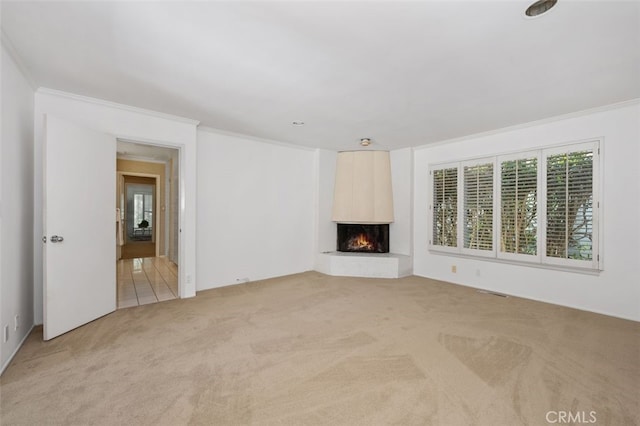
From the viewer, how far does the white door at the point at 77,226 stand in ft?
8.47

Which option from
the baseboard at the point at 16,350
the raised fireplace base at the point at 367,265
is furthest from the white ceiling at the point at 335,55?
the raised fireplace base at the point at 367,265

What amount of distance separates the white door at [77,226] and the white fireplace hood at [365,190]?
145 inches

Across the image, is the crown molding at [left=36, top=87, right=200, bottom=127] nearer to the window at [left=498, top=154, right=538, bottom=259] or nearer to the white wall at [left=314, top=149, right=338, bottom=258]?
the white wall at [left=314, top=149, right=338, bottom=258]

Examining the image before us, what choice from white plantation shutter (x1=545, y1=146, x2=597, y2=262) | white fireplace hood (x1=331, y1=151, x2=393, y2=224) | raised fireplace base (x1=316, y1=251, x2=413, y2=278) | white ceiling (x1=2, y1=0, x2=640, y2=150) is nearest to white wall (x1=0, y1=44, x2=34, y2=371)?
white ceiling (x1=2, y1=0, x2=640, y2=150)

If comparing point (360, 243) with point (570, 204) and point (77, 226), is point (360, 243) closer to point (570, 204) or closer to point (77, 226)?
point (570, 204)

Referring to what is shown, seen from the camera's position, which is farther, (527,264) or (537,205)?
(527,264)

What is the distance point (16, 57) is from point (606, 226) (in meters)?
6.02

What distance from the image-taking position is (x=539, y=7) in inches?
64.9

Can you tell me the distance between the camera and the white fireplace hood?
17.8ft

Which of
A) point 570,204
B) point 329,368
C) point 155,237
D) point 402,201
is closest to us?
point 329,368

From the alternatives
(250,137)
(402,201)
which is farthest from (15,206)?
(402,201)

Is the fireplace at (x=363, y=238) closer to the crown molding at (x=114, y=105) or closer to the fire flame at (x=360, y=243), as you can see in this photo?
the fire flame at (x=360, y=243)

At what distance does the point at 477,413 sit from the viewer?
1679 millimetres

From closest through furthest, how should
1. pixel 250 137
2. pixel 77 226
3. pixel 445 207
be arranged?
pixel 77 226
pixel 250 137
pixel 445 207
